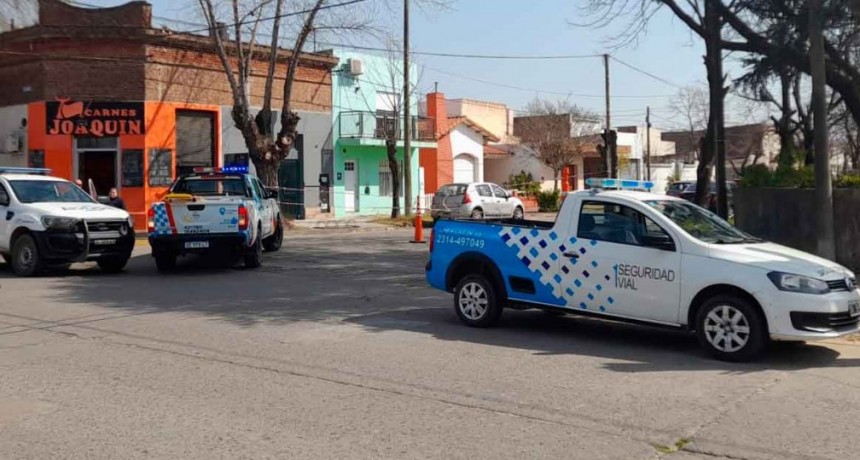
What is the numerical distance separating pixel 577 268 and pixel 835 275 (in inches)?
98.8

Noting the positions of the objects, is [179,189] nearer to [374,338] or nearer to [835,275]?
[374,338]

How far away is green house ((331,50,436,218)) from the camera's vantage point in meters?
35.2

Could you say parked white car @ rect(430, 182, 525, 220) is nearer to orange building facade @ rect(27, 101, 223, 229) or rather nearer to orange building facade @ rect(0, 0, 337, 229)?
orange building facade @ rect(0, 0, 337, 229)

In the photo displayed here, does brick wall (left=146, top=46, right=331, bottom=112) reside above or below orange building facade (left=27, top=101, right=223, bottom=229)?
above

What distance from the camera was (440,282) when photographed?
10.2 metres

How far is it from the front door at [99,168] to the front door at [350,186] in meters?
10.4

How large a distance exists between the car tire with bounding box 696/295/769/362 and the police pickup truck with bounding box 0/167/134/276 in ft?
36.8

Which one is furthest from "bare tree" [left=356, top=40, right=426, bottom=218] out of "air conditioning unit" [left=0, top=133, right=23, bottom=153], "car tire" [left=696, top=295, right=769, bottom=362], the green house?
"car tire" [left=696, top=295, right=769, bottom=362]

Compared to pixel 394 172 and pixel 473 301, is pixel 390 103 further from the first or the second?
pixel 473 301

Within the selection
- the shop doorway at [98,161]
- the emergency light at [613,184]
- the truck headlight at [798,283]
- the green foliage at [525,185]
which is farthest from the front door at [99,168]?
the truck headlight at [798,283]

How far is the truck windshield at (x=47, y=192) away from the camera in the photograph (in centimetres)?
1554

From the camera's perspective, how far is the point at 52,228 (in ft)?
48.2

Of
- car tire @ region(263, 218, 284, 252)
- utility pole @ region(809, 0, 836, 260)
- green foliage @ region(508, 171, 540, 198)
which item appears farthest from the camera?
green foliage @ region(508, 171, 540, 198)

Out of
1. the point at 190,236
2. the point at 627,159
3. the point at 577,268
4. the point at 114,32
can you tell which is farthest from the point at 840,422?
the point at 627,159
